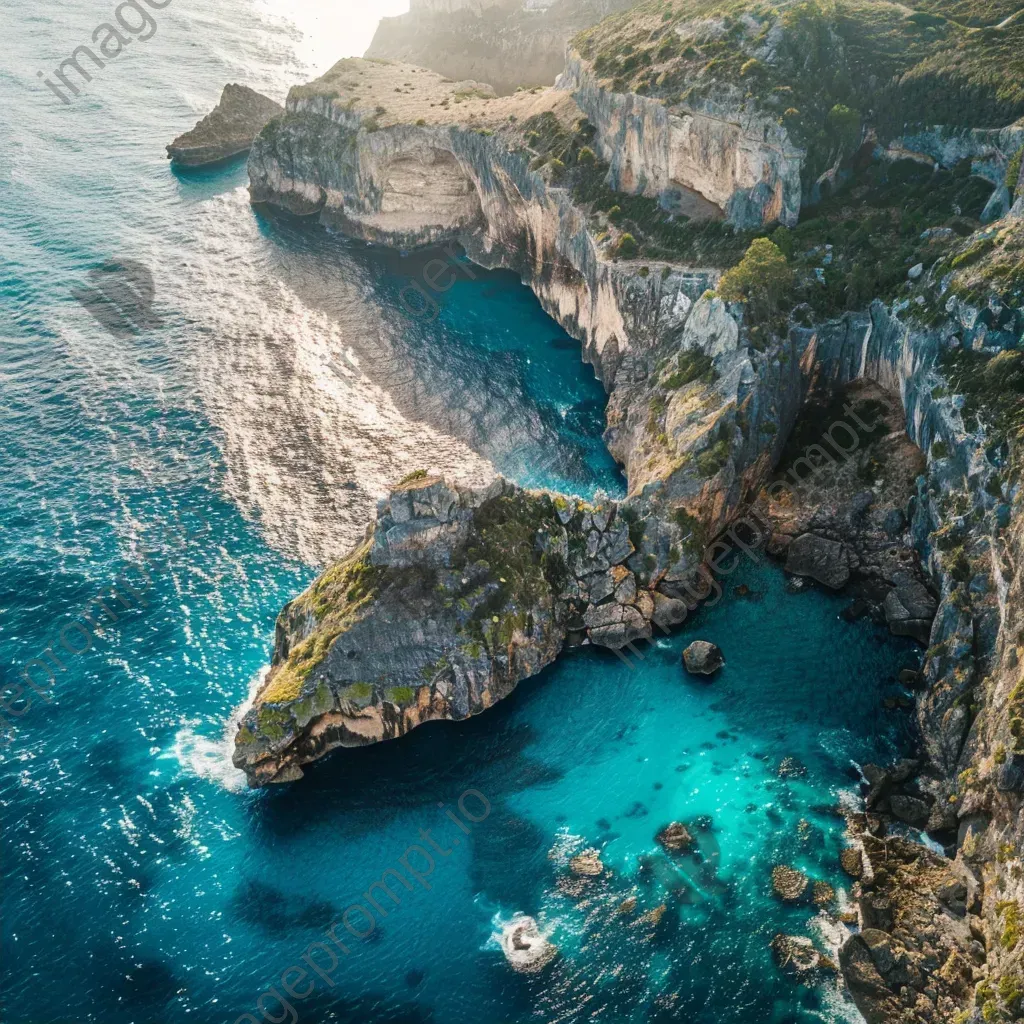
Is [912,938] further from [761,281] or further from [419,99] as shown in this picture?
[419,99]

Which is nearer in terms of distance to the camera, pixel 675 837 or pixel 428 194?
pixel 675 837

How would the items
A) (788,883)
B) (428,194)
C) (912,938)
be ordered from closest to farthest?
(912,938) < (788,883) < (428,194)

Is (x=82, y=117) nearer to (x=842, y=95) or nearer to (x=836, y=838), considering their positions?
(x=842, y=95)

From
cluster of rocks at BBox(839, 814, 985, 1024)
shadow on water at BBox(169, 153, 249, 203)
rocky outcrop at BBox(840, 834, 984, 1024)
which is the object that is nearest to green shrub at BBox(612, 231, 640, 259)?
cluster of rocks at BBox(839, 814, 985, 1024)

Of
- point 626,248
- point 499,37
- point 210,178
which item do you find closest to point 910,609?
point 626,248

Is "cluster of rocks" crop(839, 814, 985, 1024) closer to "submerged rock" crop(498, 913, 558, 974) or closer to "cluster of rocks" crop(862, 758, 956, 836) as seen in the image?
"cluster of rocks" crop(862, 758, 956, 836)

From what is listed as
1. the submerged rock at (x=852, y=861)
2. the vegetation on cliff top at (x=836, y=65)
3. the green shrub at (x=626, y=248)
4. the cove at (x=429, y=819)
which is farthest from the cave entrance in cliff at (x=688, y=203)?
the submerged rock at (x=852, y=861)
